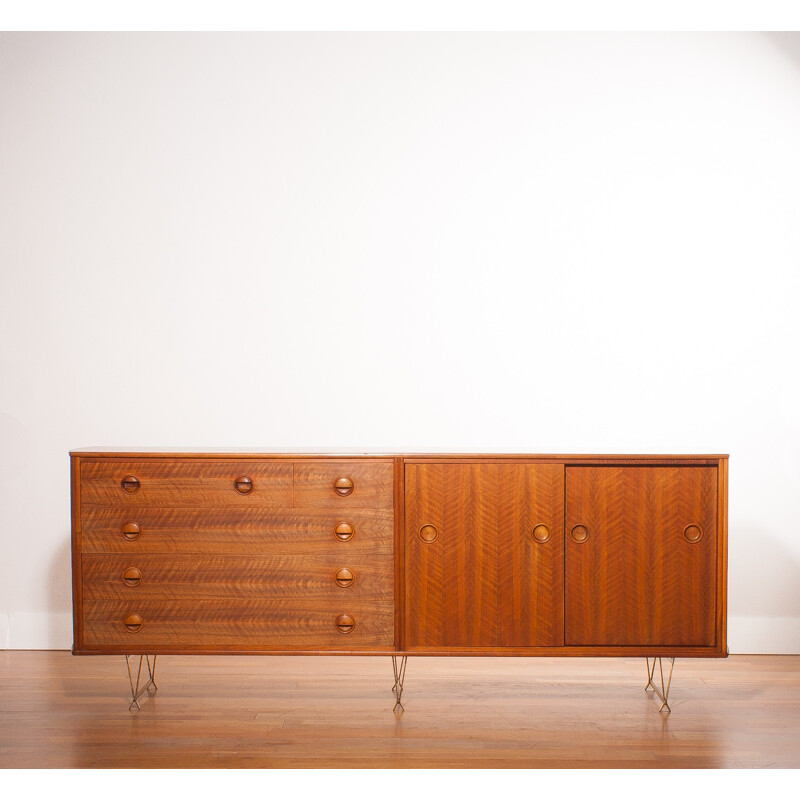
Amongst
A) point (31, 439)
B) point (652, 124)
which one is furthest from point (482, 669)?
point (652, 124)

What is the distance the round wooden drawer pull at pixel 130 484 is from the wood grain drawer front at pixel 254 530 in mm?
59

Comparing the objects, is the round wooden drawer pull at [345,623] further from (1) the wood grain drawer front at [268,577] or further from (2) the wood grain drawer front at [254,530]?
(2) the wood grain drawer front at [254,530]

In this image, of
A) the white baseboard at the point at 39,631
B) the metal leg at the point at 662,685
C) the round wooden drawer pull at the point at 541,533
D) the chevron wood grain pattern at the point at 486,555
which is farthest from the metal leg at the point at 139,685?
the metal leg at the point at 662,685

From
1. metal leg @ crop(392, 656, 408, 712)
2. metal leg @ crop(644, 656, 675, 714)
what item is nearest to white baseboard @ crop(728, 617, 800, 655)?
metal leg @ crop(644, 656, 675, 714)

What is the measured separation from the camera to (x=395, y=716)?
2.25 meters

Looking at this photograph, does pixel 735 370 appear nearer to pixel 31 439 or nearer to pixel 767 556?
pixel 767 556

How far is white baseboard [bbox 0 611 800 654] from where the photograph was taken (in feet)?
9.57

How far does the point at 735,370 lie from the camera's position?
2.95m

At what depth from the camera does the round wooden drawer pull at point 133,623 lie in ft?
7.29

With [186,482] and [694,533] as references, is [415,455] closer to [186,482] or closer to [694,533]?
[186,482]

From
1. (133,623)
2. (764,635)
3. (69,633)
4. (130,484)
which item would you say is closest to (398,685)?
(133,623)

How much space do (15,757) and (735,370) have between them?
9.27 feet

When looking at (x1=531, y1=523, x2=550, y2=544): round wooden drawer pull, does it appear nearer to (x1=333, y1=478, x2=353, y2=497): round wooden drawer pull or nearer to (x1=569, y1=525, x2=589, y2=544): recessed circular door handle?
(x1=569, y1=525, x2=589, y2=544): recessed circular door handle

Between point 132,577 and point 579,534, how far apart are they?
1.37 metres
